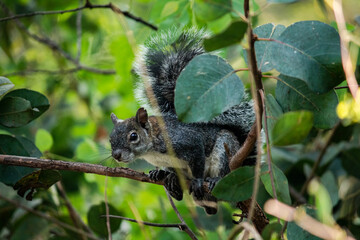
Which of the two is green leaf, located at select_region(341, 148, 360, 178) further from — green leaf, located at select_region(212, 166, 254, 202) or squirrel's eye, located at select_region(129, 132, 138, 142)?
squirrel's eye, located at select_region(129, 132, 138, 142)

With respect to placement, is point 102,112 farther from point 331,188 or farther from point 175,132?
point 331,188

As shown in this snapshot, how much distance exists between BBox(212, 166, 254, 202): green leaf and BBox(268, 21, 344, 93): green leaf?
231 millimetres

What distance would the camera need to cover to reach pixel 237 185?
100cm

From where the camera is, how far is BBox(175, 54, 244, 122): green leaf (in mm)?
952

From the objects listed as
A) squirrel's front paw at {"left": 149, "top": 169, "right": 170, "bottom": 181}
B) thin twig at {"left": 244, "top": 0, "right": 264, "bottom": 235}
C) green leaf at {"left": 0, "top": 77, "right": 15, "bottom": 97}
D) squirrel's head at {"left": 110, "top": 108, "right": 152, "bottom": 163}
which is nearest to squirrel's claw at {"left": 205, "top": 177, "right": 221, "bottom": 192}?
squirrel's front paw at {"left": 149, "top": 169, "right": 170, "bottom": 181}

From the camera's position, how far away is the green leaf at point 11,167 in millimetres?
1380

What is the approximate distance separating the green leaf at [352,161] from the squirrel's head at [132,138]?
2.55ft

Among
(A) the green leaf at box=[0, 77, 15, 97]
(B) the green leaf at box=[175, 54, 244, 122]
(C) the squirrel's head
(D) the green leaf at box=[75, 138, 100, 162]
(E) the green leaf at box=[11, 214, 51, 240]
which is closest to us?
(B) the green leaf at box=[175, 54, 244, 122]

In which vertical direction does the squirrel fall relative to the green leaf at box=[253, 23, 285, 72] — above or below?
below

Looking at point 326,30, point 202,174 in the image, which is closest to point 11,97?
point 202,174

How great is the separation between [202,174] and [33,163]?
2.32 feet

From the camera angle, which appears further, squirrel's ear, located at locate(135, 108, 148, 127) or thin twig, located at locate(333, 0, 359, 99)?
squirrel's ear, located at locate(135, 108, 148, 127)

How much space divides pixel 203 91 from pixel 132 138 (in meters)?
0.93

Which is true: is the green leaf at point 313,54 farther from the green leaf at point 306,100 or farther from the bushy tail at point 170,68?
the bushy tail at point 170,68
